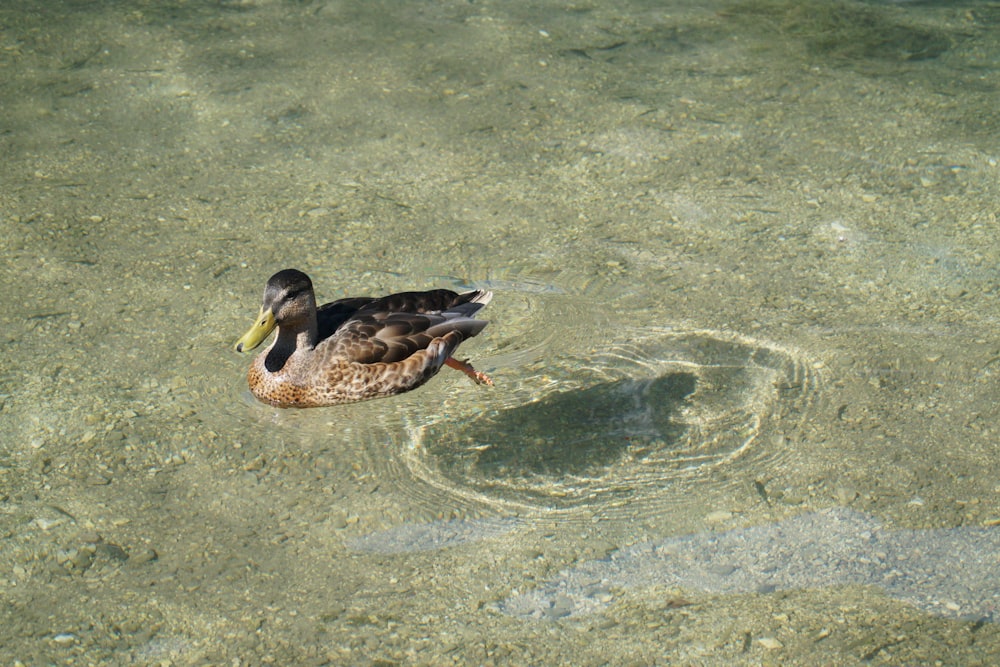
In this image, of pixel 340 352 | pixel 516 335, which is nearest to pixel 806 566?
pixel 516 335

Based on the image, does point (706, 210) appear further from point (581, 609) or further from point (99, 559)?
point (99, 559)

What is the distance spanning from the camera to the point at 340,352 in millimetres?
5203

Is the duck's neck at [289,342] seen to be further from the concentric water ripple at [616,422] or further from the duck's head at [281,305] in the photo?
the concentric water ripple at [616,422]

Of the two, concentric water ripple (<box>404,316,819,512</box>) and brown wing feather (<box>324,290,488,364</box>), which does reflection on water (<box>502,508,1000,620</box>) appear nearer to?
concentric water ripple (<box>404,316,819,512</box>)

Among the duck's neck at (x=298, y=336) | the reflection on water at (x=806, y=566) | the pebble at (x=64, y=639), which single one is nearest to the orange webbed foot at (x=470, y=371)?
the duck's neck at (x=298, y=336)

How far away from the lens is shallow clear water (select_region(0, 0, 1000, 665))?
13.6 feet

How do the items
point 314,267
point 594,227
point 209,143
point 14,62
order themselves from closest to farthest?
point 314,267
point 594,227
point 209,143
point 14,62

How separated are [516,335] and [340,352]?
91cm

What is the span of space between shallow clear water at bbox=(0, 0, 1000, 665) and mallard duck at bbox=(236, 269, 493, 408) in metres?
0.12

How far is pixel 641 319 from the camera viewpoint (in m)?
5.81

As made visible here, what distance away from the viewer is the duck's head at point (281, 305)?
507cm

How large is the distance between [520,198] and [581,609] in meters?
3.33

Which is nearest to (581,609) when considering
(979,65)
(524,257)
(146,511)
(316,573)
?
(316,573)

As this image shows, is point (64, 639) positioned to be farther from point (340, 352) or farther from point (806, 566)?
point (806, 566)
